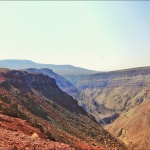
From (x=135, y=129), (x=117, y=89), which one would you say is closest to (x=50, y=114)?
(x=135, y=129)

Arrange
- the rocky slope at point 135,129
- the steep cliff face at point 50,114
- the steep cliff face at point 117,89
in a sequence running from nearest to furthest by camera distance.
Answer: the steep cliff face at point 50,114
the rocky slope at point 135,129
the steep cliff face at point 117,89

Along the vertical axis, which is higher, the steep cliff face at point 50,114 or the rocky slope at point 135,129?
the steep cliff face at point 50,114

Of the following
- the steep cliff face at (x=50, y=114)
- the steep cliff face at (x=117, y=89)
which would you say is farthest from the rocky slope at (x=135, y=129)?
the steep cliff face at (x=117, y=89)

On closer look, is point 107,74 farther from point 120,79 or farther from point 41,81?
point 41,81

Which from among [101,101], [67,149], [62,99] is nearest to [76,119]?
[62,99]

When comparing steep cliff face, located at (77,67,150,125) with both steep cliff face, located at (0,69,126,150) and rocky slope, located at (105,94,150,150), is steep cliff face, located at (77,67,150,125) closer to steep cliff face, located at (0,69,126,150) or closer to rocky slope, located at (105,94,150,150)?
rocky slope, located at (105,94,150,150)

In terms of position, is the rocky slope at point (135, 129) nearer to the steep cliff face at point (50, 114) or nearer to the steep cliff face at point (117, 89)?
the steep cliff face at point (50, 114)

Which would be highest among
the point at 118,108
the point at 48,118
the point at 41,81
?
the point at 41,81

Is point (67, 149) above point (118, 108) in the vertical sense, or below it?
above
